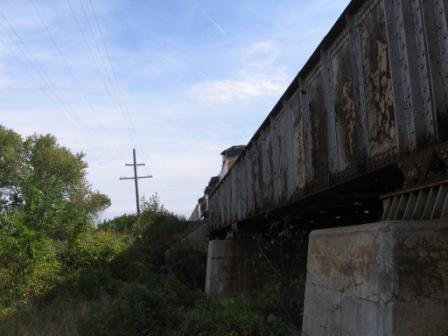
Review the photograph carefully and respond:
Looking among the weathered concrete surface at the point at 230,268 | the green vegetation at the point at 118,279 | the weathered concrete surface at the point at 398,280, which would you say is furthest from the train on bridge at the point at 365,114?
the weathered concrete surface at the point at 230,268

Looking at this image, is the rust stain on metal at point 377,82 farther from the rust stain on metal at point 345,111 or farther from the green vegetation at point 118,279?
the green vegetation at point 118,279

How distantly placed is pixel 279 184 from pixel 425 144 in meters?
6.44

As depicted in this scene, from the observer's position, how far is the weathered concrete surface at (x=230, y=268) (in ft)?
69.5

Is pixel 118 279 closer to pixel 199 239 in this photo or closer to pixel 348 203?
pixel 199 239

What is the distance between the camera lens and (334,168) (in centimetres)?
820

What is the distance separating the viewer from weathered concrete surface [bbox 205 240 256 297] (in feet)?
69.5

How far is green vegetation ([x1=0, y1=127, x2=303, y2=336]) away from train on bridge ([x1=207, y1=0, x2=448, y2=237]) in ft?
12.1

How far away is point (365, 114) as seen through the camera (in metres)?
6.91

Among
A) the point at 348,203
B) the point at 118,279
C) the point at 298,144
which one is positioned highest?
the point at 298,144

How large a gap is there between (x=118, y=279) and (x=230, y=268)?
28.7 ft

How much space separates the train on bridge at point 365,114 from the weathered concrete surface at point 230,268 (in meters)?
9.00

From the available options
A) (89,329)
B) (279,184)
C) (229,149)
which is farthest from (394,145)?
(229,149)

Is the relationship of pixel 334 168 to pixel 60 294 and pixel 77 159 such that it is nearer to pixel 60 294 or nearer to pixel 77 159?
pixel 60 294

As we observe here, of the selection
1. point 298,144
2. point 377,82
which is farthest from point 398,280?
point 298,144
